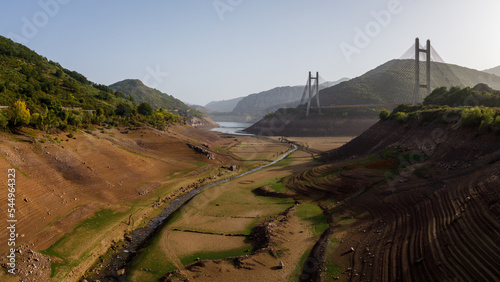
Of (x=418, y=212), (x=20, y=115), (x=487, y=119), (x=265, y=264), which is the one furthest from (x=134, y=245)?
(x=487, y=119)

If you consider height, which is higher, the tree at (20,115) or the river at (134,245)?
the tree at (20,115)

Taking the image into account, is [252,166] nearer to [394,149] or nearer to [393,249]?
[394,149]

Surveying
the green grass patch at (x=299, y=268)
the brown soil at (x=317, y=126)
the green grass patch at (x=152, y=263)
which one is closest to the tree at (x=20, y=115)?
the green grass patch at (x=152, y=263)

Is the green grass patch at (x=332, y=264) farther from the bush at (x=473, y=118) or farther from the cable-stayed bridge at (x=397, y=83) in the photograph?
the cable-stayed bridge at (x=397, y=83)

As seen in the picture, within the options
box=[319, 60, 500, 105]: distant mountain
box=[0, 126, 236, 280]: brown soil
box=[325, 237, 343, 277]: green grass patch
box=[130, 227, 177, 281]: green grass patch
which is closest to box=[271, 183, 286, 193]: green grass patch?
box=[0, 126, 236, 280]: brown soil

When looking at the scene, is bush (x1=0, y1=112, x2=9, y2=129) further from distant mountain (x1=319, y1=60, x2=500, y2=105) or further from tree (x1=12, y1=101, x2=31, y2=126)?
distant mountain (x1=319, y1=60, x2=500, y2=105)

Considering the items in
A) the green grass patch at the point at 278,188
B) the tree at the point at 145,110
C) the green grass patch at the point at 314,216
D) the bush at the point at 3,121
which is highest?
the tree at the point at 145,110

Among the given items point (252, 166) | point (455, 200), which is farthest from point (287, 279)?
point (252, 166)
